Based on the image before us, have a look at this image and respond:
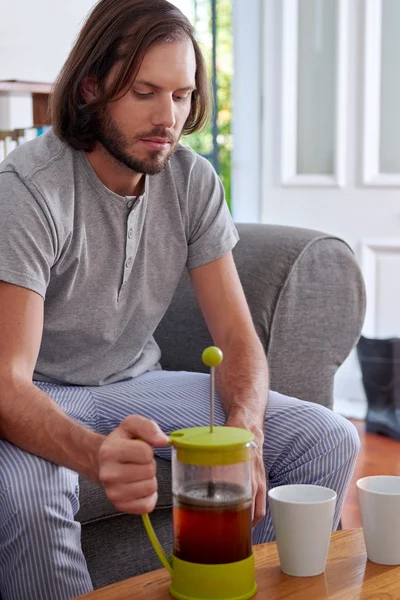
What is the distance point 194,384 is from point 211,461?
0.75 m

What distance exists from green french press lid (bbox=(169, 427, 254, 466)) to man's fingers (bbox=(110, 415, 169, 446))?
16 mm

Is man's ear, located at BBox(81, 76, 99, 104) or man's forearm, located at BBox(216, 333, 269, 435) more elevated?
man's ear, located at BBox(81, 76, 99, 104)

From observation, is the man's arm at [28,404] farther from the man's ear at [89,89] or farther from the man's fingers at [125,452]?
the man's ear at [89,89]

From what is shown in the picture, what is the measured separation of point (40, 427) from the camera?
1313mm

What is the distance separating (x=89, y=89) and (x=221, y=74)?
2.41 metres

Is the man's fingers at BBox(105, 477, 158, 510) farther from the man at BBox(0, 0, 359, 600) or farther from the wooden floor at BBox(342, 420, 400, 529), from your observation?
the wooden floor at BBox(342, 420, 400, 529)

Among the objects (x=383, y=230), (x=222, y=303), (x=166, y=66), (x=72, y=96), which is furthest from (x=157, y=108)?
(x=383, y=230)

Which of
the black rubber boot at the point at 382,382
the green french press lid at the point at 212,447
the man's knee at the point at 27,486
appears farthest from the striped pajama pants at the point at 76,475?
the black rubber boot at the point at 382,382

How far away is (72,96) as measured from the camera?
1.67 metres

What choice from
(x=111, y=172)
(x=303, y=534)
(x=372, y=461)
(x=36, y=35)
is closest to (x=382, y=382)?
(x=372, y=461)

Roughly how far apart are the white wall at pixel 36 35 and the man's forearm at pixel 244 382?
163 centimetres

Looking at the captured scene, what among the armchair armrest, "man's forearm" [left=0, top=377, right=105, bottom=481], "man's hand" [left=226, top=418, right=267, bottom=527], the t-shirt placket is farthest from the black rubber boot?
"man's forearm" [left=0, top=377, right=105, bottom=481]

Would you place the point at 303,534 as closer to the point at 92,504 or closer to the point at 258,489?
the point at 258,489

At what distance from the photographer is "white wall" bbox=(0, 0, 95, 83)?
2949 millimetres
